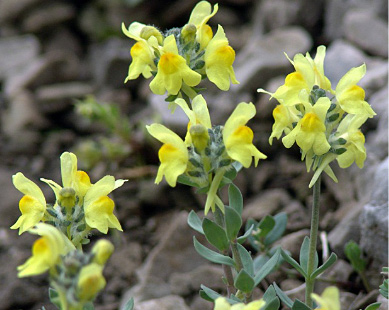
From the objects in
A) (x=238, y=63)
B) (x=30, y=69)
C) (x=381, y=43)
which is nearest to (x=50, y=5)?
(x=30, y=69)

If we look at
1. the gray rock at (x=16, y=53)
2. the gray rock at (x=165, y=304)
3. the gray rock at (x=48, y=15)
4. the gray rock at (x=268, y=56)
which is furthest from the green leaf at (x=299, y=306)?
the gray rock at (x=48, y=15)

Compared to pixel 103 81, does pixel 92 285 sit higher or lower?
higher

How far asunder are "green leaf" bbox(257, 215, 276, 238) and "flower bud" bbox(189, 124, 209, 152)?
2.73ft

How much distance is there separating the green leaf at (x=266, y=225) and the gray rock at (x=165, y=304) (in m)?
0.55

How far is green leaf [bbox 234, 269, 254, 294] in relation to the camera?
1870 millimetres

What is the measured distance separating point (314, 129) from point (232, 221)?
39cm

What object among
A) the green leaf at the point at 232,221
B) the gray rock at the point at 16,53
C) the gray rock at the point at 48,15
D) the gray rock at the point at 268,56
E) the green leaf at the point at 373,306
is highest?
the green leaf at the point at 232,221

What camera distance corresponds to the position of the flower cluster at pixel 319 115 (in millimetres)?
1890

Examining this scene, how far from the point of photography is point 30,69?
18.2 feet

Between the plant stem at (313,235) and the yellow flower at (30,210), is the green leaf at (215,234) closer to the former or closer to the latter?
the plant stem at (313,235)

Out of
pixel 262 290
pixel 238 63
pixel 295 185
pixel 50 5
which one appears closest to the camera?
pixel 262 290

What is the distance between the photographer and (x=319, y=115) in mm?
1896

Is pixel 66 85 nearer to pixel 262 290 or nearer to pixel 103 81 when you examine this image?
pixel 103 81

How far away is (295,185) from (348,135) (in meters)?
1.69
